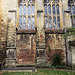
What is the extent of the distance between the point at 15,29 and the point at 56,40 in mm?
4000

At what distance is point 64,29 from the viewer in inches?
329

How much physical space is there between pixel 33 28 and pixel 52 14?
2.47m

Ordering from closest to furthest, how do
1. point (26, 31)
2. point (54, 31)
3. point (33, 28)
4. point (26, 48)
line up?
point (26, 48) < point (26, 31) < point (54, 31) < point (33, 28)

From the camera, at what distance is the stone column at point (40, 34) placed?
7.55 m

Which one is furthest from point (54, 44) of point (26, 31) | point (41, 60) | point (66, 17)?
point (26, 31)

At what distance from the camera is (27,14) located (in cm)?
907

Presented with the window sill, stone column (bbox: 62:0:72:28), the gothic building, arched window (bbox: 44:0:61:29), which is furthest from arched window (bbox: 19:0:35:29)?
stone column (bbox: 62:0:72:28)

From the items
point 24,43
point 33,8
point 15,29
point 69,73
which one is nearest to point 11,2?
point 33,8

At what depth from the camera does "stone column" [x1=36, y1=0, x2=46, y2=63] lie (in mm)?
7555

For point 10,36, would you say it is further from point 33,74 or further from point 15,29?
point 33,74

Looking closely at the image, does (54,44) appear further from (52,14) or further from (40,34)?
(52,14)

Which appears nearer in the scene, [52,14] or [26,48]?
[26,48]

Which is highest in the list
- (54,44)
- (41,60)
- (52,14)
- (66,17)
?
(52,14)

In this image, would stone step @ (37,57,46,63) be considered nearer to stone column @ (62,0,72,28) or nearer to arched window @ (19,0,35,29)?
arched window @ (19,0,35,29)
